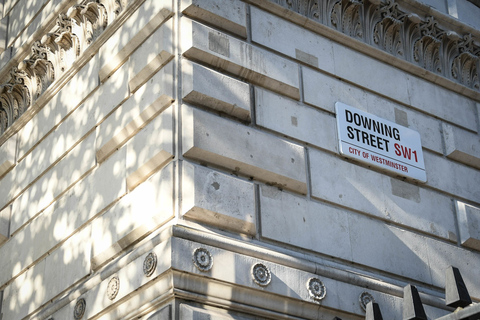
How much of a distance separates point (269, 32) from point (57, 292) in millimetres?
4529

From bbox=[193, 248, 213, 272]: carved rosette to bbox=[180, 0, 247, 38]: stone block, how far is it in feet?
11.1

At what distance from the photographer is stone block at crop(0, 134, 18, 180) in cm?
1417

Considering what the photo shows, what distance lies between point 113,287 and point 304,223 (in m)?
2.46

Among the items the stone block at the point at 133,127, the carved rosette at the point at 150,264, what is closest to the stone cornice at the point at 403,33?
the stone block at the point at 133,127

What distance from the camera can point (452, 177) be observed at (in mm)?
12930

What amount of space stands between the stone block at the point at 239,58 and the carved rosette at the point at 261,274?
272 centimetres

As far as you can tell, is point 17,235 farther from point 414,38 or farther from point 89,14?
point 414,38

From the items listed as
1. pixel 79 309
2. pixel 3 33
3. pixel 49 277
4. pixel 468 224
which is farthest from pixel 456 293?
pixel 3 33

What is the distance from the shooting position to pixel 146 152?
10.6 m

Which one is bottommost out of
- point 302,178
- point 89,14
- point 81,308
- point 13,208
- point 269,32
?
point 81,308

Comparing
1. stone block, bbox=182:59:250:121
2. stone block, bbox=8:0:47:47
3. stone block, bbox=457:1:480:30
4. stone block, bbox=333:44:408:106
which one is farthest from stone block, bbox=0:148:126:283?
stone block, bbox=457:1:480:30

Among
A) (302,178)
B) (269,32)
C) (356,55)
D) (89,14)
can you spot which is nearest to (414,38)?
(356,55)

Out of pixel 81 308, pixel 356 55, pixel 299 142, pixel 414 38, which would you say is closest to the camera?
pixel 81 308

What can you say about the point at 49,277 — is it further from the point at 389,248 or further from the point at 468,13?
the point at 468,13
